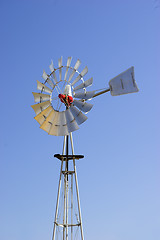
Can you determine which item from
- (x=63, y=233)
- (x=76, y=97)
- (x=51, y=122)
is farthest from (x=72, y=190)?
(x=76, y=97)

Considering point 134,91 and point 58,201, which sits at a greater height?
point 134,91

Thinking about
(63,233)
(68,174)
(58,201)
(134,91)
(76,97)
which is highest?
(76,97)

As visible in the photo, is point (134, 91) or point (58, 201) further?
point (58, 201)

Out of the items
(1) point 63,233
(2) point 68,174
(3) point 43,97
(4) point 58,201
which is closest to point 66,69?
(3) point 43,97

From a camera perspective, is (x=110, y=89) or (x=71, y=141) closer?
(x=110, y=89)

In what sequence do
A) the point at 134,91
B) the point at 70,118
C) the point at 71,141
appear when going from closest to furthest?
1. the point at 134,91
2. the point at 70,118
3. the point at 71,141

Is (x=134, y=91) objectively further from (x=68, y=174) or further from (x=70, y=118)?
(x=68, y=174)

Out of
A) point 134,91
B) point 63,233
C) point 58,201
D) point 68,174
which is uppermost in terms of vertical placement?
point 134,91

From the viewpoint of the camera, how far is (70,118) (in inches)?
550

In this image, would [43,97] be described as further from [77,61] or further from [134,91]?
[134,91]

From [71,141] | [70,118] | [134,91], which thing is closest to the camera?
[134,91]

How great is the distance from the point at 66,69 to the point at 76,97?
136 centimetres

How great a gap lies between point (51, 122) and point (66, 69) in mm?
2431

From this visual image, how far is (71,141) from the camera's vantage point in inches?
587
